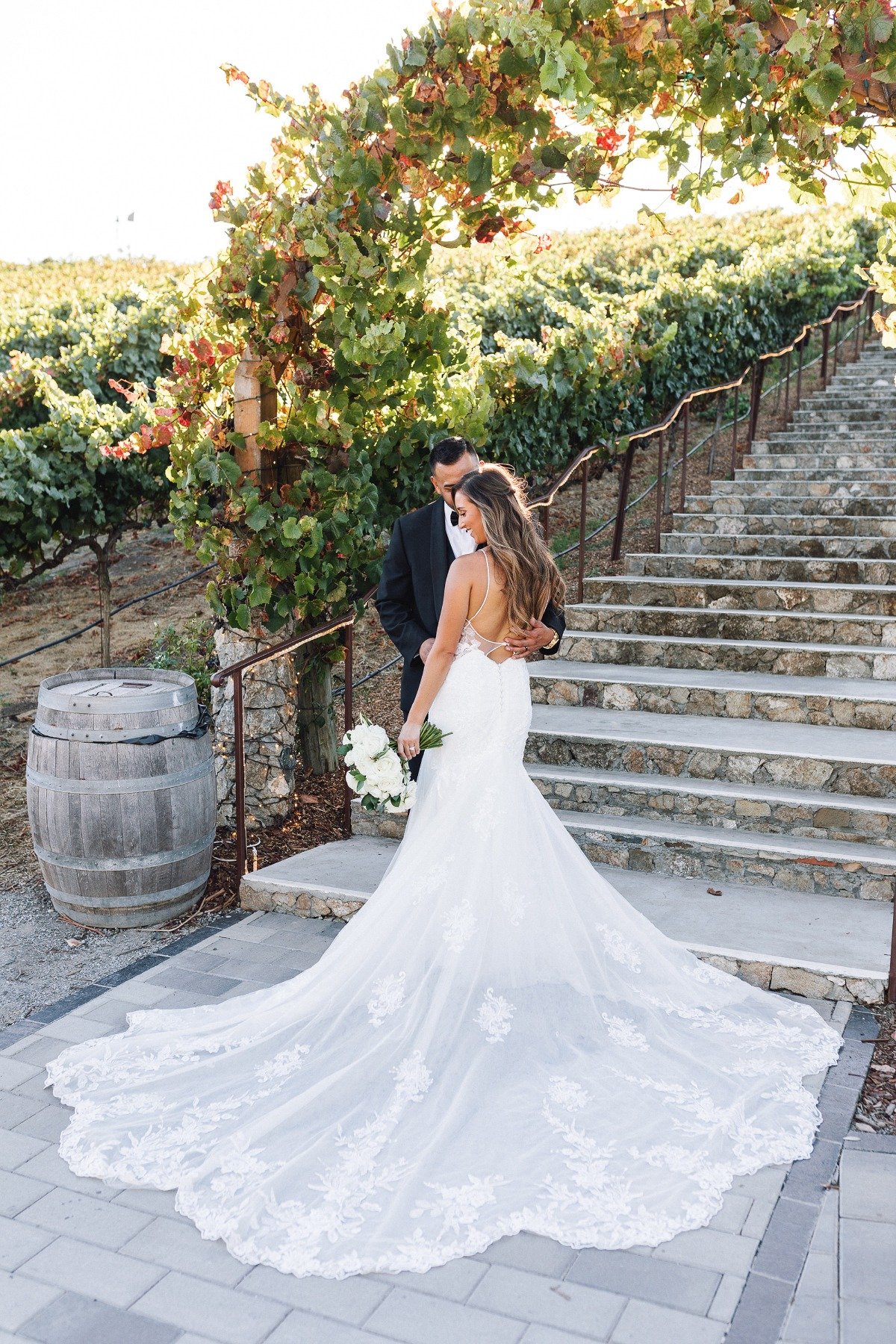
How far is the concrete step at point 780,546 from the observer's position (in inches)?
284

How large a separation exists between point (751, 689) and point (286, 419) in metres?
2.76

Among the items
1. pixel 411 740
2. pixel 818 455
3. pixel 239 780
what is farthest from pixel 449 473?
pixel 818 455

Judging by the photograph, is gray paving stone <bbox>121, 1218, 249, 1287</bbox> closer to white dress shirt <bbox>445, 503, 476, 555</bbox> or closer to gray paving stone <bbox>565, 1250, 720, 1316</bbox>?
gray paving stone <bbox>565, 1250, 720, 1316</bbox>

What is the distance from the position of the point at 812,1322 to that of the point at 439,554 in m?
2.80

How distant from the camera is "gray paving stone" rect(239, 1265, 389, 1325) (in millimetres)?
2473

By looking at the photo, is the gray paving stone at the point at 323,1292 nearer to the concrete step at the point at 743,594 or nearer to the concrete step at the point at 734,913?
the concrete step at the point at 734,913

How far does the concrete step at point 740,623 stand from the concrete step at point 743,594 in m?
0.04

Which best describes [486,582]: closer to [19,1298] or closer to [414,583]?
[414,583]

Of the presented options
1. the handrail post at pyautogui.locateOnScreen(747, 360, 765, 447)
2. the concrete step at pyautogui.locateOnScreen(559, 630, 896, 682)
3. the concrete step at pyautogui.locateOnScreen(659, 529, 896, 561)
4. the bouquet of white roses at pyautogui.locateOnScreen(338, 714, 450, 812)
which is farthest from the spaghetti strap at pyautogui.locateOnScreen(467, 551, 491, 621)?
the handrail post at pyautogui.locateOnScreen(747, 360, 765, 447)

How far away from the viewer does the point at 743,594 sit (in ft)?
22.5

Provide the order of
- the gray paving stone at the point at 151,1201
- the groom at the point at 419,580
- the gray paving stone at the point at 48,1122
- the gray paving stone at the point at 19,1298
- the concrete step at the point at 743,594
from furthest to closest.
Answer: the concrete step at the point at 743,594 → the groom at the point at 419,580 → the gray paving stone at the point at 48,1122 → the gray paving stone at the point at 151,1201 → the gray paving stone at the point at 19,1298

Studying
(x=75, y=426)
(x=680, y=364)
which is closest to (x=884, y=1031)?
(x=75, y=426)

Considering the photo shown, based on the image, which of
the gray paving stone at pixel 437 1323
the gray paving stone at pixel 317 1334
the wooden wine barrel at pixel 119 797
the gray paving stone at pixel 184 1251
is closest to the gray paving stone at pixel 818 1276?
the gray paving stone at pixel 437 1323

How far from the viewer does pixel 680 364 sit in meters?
11.5
